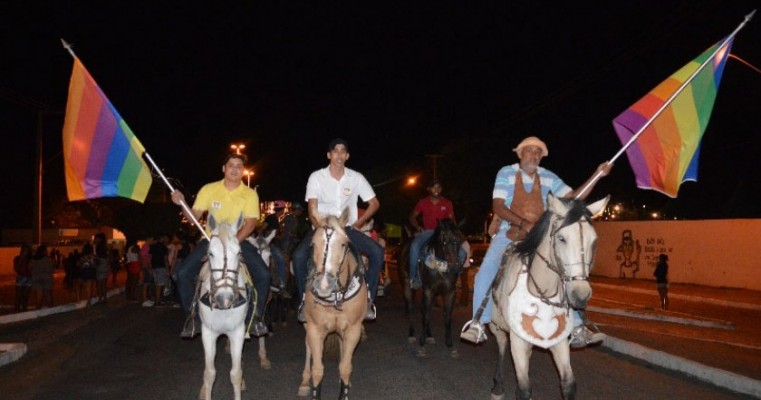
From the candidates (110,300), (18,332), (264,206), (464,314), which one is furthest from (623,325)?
(264,206)

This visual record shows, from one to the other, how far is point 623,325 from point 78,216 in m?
61.0

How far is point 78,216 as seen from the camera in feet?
208

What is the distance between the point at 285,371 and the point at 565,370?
4.78 meters

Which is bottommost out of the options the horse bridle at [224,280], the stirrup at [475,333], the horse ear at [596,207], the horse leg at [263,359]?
the horse leg at [263,359]

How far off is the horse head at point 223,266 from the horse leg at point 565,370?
10.4 feet

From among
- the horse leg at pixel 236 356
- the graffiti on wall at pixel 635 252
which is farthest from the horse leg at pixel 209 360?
the graffiti on wall at pixel 635 252

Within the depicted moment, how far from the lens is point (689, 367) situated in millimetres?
9102

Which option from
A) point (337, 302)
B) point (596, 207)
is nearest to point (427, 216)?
point (337, 302)

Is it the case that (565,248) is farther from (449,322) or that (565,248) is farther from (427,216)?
(427,216)

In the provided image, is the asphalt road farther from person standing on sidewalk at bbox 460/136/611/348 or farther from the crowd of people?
person standing on sidewalk at bbox 460/136/611/348

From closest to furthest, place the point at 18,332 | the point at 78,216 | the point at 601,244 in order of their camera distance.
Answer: the point at 18,332
the point at 601,244
the point at 78,216

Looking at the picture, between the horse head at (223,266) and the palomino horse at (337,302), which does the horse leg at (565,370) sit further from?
the horse head at (223,266)

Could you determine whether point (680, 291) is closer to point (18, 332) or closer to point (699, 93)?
point (699, 93)

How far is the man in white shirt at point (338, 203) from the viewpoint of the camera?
25.1ft
